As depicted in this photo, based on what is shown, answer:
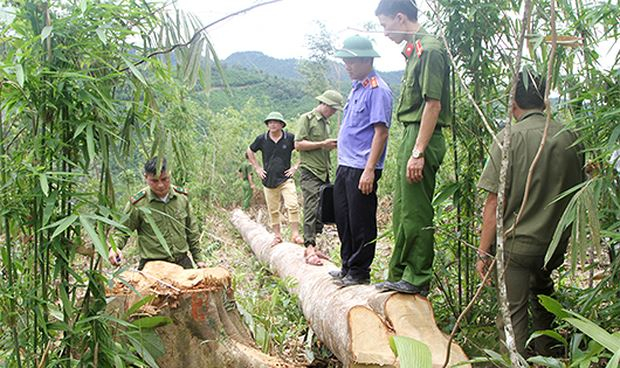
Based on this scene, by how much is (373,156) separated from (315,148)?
2311mm

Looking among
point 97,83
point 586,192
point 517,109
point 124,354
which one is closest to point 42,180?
point 97,83

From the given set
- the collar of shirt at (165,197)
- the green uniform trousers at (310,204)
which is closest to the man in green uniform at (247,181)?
the green uniform trousers at (310,204)

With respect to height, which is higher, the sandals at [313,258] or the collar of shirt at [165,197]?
the collar of shirt at [165,197]

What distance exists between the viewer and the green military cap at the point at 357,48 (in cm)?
411

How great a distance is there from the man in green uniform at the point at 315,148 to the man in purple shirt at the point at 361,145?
5.79 feet

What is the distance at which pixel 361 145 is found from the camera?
4152 millimetres

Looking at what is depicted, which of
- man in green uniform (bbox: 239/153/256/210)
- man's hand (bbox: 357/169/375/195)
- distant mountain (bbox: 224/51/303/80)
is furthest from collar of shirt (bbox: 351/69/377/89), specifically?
distant mountain (bbox: 224/51/303/80)

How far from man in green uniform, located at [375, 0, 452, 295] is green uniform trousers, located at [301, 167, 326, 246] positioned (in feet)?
7.08

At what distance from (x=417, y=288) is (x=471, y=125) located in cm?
115

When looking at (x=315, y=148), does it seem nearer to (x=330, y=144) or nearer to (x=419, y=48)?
(x=330, y=144)

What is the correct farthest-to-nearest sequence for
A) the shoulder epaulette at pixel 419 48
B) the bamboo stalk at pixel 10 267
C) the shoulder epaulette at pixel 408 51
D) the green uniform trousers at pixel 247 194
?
the green uniform trousers at pixel 247 194 < the shoulder epaulette at pixel 408 51 < the shoulder epaulette at pixel 419 48 < the bamboo stalk at pixel 10 267

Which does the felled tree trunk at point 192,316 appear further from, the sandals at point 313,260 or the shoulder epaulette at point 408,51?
the shoulder epaulette at point 408,51

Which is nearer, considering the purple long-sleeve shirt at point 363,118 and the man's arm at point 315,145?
the purple long-sleeve shirt at point 363,118

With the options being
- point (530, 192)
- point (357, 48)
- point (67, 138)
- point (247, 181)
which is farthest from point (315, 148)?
point (247, 181)
